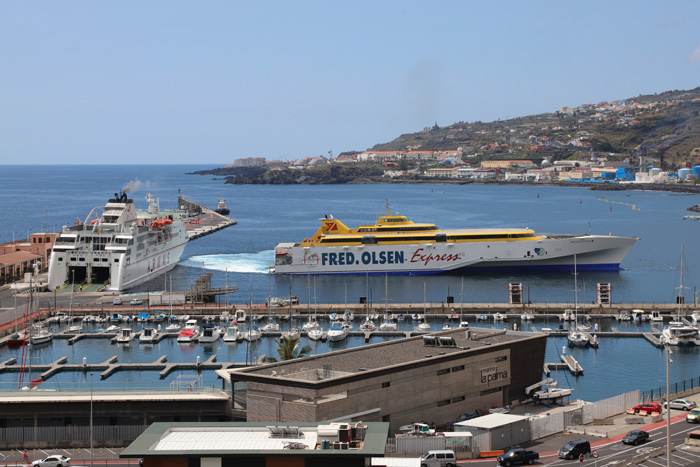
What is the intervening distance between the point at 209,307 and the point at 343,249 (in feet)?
56.5

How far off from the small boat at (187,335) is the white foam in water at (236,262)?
22.2 metres

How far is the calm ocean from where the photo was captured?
35906 mm

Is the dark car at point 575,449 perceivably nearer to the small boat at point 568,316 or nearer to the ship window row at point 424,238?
the small boat at point 568,316

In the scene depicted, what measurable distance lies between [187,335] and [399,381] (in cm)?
1972

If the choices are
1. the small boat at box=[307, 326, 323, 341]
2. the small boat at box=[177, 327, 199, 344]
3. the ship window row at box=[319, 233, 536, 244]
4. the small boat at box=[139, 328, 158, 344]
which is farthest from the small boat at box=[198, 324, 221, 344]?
the ship window row at box=[319, 233, 536, 244]

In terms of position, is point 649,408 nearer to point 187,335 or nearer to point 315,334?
point 315,334

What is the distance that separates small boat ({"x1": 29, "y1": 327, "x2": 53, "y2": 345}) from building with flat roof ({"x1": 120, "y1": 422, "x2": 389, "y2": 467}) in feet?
81.8

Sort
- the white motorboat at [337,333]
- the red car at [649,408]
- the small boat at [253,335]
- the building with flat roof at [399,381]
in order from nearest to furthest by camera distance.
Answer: the building with flat roof at [399,381] → the red car at [649,408] → the small boat at [253,335] → the white motorboat at [337,333]

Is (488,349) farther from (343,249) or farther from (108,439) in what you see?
(343,249)

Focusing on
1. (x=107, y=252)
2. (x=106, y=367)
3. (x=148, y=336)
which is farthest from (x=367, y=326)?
(x=107, y=252)

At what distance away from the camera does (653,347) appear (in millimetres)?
37750

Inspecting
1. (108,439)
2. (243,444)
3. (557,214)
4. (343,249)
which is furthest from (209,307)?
(557,214)

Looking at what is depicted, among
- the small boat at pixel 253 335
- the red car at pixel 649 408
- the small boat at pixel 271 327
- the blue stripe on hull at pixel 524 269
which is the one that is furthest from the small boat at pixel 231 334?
the blue stripe on hull at pixel 524 269

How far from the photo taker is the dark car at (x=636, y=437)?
2002 cm
